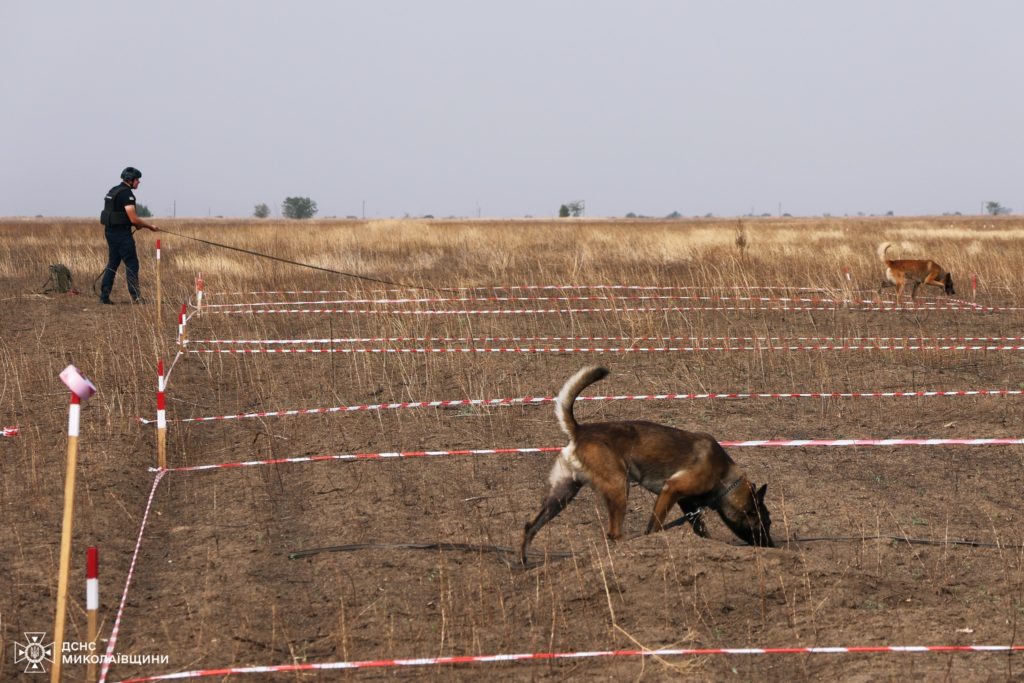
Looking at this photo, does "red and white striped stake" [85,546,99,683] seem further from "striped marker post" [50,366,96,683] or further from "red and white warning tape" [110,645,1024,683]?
"red and white warning tape" [110,645,1024,683]

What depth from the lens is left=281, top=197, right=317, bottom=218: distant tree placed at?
123375 mm

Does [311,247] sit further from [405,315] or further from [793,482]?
[793,482]

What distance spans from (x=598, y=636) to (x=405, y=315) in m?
11.4

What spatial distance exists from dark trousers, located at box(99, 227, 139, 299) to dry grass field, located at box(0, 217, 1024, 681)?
60 centimetres

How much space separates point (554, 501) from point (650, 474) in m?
0.53

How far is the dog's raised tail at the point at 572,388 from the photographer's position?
18.7ft

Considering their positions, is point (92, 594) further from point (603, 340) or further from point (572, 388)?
point (603, 340)

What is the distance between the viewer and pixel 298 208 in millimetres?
123375

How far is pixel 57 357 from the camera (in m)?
12.9

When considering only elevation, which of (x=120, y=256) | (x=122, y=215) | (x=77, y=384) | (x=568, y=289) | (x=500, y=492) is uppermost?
(x=122, y=215)

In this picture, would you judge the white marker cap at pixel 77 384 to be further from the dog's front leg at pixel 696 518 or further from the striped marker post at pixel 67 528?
the dog's front leg at pixel 696 518

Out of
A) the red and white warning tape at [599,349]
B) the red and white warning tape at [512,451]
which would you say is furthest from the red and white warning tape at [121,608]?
the red and white warning tape at [599,349]

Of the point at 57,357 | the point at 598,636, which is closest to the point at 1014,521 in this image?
the point at 598,636

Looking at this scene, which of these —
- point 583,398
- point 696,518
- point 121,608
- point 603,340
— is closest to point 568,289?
point 603,340
